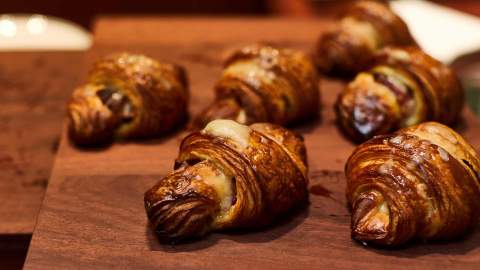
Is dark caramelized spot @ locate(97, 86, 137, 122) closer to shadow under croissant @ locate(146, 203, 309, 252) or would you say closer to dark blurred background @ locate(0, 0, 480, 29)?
shadow under croissant @ locate(146, 203, 309, 252)

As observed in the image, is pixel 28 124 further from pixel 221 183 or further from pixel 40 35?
pixel 40 35

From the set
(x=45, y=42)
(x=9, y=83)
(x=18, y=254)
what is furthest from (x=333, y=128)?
(x=45, y=42)

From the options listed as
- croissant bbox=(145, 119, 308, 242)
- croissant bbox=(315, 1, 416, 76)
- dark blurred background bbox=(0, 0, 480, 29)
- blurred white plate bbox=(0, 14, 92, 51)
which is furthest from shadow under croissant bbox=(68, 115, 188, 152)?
dark blurred background bbox=(0, 0, 480, 29)

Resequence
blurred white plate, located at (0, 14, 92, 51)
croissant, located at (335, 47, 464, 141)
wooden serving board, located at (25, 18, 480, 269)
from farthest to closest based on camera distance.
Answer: blurred white plate, located at (0, 14, 92, 51) → croissant, located at (335, 47, 464, 141) → wooden serving board, located at (25, 18, 480, 269)

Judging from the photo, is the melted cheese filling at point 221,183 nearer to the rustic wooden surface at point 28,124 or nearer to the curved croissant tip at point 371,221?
the curved croissant tip at point 371,221

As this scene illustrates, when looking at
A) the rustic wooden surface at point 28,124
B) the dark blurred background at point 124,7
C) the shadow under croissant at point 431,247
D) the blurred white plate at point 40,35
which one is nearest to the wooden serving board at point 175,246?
the shadow under croissant at point 431,247
